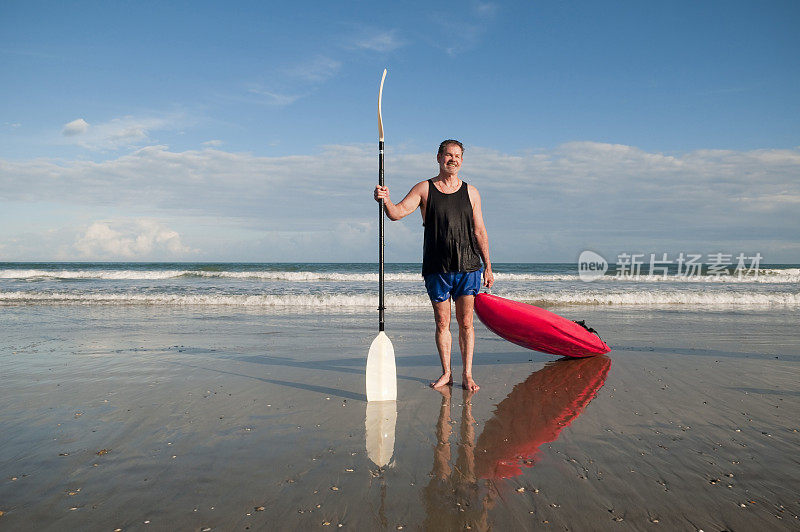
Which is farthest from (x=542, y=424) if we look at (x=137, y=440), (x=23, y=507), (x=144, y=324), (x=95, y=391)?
(x=144, y=324)

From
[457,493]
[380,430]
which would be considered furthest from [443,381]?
[457,493]

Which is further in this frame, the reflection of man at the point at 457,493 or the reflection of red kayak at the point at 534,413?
the reflection of red kayak at the point at 534,413

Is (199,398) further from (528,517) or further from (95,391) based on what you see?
(528,517)

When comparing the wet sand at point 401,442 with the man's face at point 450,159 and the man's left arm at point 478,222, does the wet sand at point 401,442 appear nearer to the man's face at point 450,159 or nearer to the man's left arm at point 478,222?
the man's left arm at point 478,222

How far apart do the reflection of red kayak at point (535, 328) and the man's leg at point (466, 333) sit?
0.73m

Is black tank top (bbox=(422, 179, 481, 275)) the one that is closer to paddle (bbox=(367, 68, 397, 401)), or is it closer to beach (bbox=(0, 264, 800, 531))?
paddle (bbox=(367, 68, 397, 401))

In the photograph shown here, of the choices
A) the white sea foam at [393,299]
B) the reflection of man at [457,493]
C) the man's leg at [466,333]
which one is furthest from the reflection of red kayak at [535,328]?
the white sea foam at [393,299]

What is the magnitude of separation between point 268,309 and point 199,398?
7.29m

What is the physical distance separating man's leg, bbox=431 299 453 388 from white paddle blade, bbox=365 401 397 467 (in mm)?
632

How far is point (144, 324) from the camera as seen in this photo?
805cm

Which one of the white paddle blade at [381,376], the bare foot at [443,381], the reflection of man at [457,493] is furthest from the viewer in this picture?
the bare foot at [443,381]

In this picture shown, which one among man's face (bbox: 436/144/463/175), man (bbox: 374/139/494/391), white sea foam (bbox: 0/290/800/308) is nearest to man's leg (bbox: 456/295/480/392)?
man (bbox: 374/139/494/391)

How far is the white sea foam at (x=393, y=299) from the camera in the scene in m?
12.0

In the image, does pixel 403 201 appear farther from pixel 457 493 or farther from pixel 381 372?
pixel 457 493
